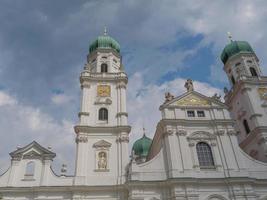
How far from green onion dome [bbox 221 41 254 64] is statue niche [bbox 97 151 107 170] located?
2256cm

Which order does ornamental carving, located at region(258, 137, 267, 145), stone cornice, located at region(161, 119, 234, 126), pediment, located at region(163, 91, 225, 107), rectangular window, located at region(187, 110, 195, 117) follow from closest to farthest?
stone cornice, located at region(161, 119, 234, 126) → rectangular window, located at region(187, 110, 195, 117) → pediment, located at region(163, 91, 225, 107) → ornamental carving, located at region(258, 137, 267, 145)

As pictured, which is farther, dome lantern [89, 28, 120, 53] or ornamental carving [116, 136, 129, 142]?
dome lantern [89, 28, 120, 53]

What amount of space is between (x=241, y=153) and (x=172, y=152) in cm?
637

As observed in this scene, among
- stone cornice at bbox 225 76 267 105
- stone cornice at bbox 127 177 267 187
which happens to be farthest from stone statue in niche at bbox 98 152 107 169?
stone cornice at bbox 225 76 267 105

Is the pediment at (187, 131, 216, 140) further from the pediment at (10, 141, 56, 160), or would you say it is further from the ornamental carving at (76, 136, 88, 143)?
the pediment at (10, 141, 56, 160)

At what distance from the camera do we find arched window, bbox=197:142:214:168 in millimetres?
26044

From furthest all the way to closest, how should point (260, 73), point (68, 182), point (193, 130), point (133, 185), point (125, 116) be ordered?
point (260, 73)
point (125, 116)
point (193, 130)
point (68, 182)
point (133, 185)

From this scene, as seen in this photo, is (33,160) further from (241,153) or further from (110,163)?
(241,153)

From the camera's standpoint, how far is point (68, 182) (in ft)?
84.2

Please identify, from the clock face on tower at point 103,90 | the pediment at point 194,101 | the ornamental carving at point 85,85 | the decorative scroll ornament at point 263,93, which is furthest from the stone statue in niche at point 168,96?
the decorative scroll ornament at point 263,93

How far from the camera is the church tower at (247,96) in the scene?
3139 centimetres

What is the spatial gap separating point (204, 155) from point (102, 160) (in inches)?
364

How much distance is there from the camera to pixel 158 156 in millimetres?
26391

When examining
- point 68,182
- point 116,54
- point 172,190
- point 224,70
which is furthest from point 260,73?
point 68,182
